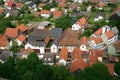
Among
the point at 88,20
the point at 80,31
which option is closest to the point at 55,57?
the point at 80,31

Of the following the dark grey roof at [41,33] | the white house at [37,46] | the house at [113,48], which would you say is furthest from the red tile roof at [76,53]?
the dark grey roof at [41,33]

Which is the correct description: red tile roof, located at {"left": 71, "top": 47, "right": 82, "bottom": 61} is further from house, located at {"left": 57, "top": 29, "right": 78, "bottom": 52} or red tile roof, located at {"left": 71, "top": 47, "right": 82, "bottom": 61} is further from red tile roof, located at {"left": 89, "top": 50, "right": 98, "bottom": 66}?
house, located at {"left": 57, "top": 29, "right": 78, "bottom": 52}

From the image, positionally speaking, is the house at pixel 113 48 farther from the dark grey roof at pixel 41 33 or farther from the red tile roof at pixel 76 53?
the dark grey roof at pixel 41 33

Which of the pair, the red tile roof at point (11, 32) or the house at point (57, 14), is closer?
the red tile roof at point (11, 32)

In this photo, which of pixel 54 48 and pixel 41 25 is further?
pixel 41 25

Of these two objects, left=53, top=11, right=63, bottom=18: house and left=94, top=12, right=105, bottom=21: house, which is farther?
left=53, top=11, right=63, bottom=18: house

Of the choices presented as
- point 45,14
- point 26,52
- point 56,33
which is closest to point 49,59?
point 26,52

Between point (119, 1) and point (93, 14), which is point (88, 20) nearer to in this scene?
point (93, 14)

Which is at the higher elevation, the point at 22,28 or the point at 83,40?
the point at 22,28

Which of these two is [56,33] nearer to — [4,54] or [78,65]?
[4,54]

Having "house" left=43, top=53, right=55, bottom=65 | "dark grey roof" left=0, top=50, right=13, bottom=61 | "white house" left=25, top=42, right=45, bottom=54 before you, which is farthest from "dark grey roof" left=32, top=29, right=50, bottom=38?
"house" left=43, top=53, right=55, bottom=65
